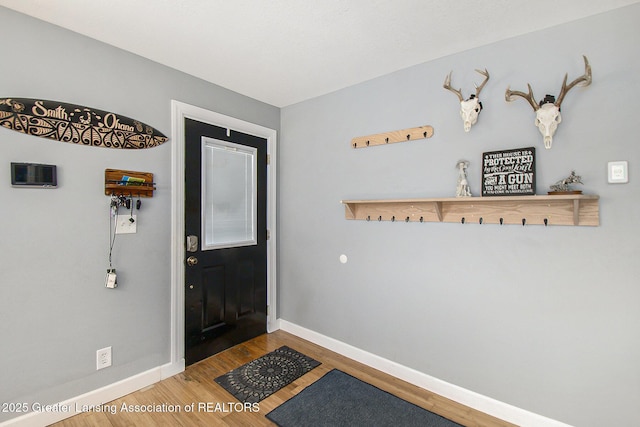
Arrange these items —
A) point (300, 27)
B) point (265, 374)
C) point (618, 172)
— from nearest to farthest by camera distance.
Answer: point (618, 172) → point (300, 27) → point (265, 374)

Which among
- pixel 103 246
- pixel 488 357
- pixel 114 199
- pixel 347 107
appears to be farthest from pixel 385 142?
pixel 103 246

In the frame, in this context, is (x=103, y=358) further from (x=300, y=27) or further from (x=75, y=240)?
(x=300, y=27)

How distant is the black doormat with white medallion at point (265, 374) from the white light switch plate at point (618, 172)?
2462mm

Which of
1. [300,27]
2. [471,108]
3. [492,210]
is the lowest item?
[492,210]

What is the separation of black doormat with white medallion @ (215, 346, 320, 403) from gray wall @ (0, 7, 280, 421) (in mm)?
627

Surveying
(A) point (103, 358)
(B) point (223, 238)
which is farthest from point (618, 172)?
(A) point (103, 358)

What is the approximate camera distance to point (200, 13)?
5.65 feet

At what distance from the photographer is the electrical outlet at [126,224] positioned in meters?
2.09

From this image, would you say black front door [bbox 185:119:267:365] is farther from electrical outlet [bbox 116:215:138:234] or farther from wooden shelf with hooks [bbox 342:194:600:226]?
wooden shelf with hooks [bbox 342:194:600:226]

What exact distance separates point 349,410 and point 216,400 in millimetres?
957

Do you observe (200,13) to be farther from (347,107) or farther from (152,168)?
(347,107)

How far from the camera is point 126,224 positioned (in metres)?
2.12

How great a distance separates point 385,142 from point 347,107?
22.5 inches

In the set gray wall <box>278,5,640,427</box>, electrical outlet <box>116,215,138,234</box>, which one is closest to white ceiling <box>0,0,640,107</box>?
gray wall <box>278,5,640,427</box>
